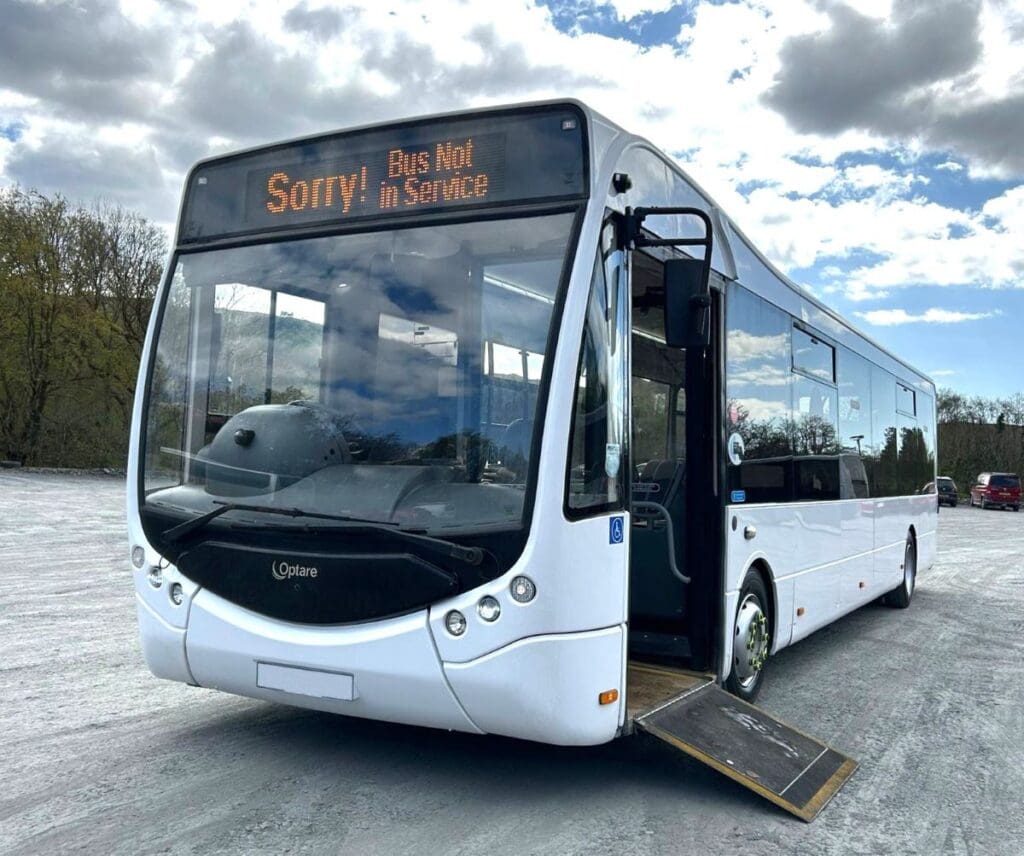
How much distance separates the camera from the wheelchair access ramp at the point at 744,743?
4.52 m

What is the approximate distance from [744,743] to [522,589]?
1618 millimetres

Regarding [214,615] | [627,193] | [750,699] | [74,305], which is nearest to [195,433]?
[214,615]

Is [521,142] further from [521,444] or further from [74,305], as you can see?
[74,305]

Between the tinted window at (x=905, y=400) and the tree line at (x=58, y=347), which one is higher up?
the tree line at (x=58, y=347)

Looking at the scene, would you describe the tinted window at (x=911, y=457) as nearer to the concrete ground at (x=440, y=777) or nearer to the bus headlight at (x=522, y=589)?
the concrete ground at (x=440, y=777)

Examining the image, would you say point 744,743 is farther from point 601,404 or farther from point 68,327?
point 68,327

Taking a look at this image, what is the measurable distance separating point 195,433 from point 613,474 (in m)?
2.13

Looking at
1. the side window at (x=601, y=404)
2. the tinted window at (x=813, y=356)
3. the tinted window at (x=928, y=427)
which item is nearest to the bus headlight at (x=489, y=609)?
the side window at (x=601, y=404)

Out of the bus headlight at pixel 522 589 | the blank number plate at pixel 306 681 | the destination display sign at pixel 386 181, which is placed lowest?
the blank number plate at pixel 306 681

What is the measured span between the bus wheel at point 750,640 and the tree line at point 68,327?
3034 cm

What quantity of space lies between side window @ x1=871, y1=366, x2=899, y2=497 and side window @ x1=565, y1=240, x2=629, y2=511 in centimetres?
574

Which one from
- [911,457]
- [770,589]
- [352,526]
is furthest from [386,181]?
[911,457]

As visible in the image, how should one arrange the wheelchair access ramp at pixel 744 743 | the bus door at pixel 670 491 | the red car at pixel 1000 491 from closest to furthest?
the wheelchair access ramp at pixel 744 743 < the bus door at pixel 670 491 < the red car at pixel 1000 491

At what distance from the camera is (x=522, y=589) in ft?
13.3
